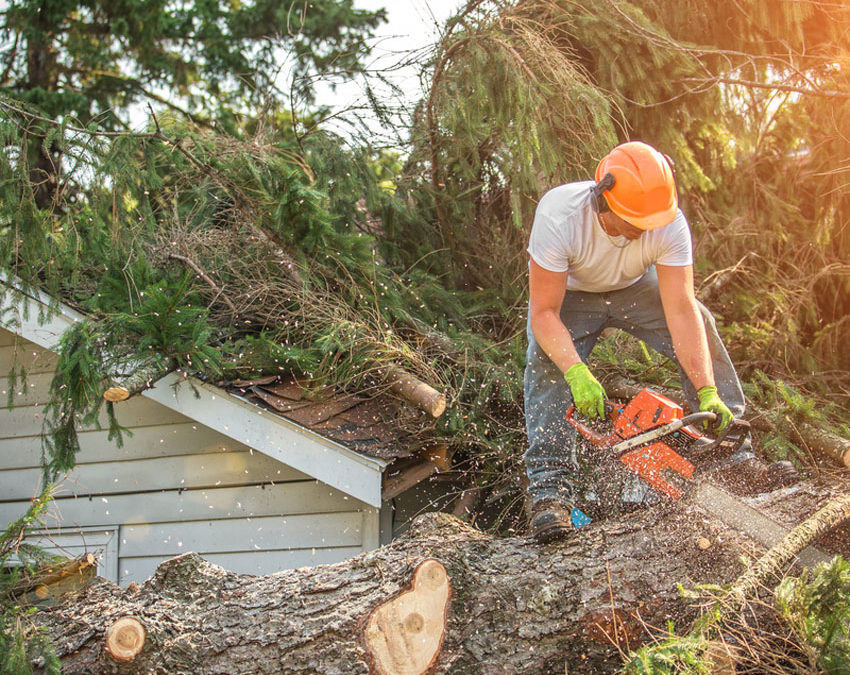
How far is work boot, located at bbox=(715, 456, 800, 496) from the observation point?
3.45 metres

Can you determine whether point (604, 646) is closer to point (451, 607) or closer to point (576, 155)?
point (451, 607)

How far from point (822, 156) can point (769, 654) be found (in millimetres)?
4670

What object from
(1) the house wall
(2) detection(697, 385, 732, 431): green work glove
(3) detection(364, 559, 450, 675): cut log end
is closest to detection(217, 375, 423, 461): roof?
(1) the house wall

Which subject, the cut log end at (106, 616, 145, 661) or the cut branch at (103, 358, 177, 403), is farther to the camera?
the cut branch at (103, 358, 177, 403)

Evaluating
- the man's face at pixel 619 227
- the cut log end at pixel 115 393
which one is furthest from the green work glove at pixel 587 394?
the cut log end at pixel 115 393

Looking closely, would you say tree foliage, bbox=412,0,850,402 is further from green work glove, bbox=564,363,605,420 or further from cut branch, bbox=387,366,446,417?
green work glove, bbox=564,363,605,420

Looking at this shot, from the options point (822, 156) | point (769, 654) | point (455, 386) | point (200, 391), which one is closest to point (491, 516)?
point (455, 386)

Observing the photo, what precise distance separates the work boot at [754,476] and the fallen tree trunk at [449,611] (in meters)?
0.38

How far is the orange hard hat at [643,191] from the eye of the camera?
3.21 metres

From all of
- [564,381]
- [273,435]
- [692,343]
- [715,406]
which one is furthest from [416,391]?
[715,406]

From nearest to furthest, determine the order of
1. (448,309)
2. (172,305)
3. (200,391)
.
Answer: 1. (172,305)
2. (200,391)
3. (448,309)

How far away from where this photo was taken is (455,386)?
496 cm

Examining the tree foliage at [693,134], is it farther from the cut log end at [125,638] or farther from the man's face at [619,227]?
the cut log end at [125,638]

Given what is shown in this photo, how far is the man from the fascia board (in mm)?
1284
